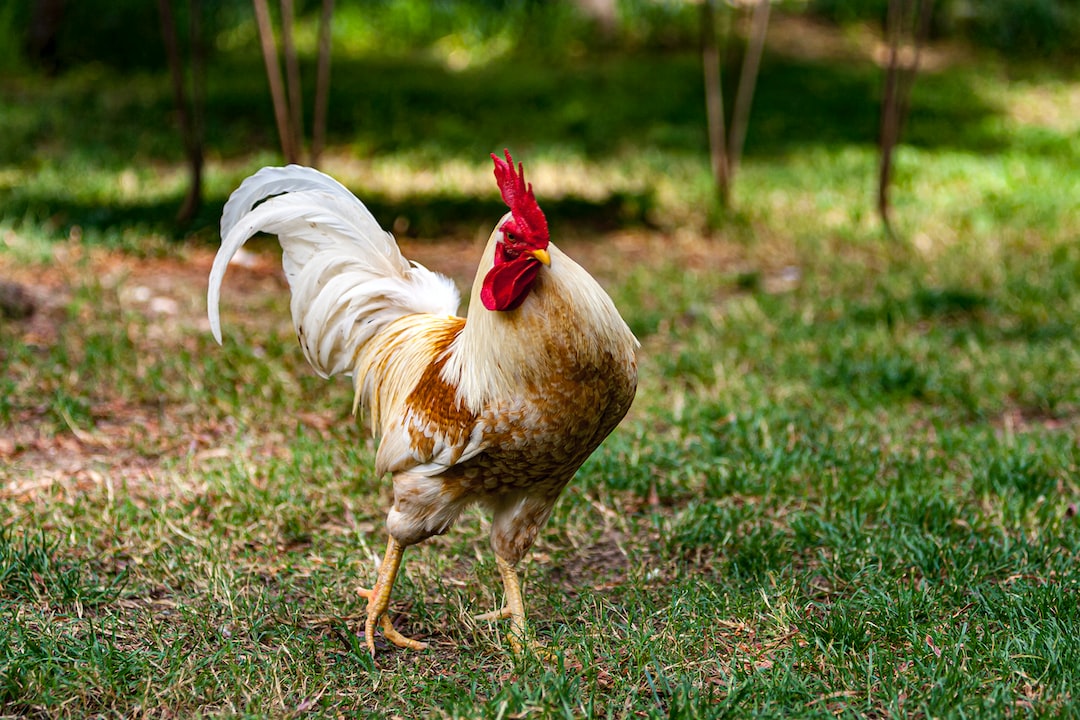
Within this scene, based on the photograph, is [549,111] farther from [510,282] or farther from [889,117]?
[510,282]

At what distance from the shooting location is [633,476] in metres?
4.20

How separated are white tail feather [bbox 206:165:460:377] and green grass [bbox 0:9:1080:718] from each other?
2.75ft

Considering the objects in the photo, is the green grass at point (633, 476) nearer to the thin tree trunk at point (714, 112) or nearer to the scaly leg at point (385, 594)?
the scaly leg at point (385, 594)

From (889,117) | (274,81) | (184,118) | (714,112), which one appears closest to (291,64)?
(274,81)

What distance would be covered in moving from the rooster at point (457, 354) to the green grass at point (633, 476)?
15.4 inches

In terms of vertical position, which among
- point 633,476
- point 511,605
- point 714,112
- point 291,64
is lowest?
point 633,476

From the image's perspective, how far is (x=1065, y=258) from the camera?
22.7ft

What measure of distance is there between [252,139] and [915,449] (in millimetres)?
7129

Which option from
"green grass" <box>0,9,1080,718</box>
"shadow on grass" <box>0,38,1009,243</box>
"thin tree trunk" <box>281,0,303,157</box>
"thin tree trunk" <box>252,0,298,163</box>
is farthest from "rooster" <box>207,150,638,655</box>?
"shadow on grass" <box>0,38,1009,243</box>

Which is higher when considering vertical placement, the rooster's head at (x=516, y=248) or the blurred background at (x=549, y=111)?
A: the rooster's head at (x=516, y=248)

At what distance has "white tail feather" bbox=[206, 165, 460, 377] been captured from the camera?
10.5 ft

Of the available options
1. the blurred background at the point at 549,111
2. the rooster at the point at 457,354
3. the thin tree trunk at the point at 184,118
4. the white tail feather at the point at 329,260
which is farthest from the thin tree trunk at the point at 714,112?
the white tail feather at the point at 329,260

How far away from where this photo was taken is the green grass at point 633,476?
2.79 metres

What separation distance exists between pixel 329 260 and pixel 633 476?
159 centimetres
